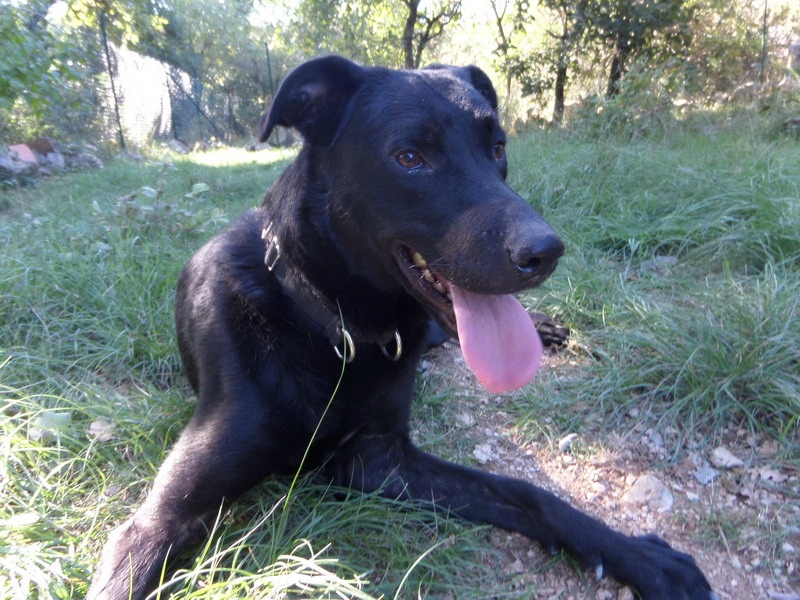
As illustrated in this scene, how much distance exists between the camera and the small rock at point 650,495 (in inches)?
67.4

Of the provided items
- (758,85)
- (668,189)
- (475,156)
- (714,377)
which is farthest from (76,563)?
(758,85)

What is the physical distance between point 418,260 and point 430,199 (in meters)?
0.16

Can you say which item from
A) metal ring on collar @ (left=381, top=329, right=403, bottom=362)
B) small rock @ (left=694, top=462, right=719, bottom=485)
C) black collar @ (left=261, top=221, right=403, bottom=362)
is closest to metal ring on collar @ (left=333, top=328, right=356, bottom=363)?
black collar @ (left=261, top=221, right=403, bottom=362)

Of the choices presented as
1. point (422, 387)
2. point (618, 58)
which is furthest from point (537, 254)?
point (618, 58)

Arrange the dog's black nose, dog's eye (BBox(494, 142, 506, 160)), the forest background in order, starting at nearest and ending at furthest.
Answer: the dog's black nose, dog's eye (BBox(494, 142, 506, 160)), the forest background

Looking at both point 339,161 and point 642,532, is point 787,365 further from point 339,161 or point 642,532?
point 339,161

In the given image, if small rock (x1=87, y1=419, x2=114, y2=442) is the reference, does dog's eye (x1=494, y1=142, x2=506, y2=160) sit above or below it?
above

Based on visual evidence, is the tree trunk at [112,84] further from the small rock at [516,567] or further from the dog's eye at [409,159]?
the small rock at [516,567]

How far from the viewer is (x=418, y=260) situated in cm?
153

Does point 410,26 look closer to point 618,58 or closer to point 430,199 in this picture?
point 618,58

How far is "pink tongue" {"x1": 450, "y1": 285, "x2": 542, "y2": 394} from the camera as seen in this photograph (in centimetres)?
142

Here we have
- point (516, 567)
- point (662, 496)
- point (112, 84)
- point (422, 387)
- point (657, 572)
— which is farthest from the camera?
point (112, 84)

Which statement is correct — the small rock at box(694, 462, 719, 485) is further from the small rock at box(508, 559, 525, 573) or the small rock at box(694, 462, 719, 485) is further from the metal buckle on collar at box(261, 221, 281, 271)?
the metal buckle on collar at box(261, 221, 281, 271)

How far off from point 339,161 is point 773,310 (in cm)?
166
